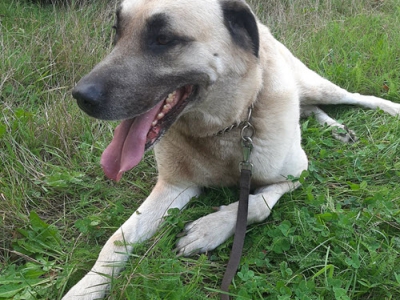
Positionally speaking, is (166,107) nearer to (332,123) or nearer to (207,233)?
(207,233)

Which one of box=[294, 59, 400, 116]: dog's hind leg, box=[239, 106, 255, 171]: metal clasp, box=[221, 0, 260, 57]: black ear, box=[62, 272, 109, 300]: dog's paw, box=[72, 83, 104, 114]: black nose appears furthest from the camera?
box=[294, 59, 400, 116]: dog's hind leg

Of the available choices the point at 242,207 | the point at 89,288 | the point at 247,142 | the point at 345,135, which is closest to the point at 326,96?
the point at 345,135

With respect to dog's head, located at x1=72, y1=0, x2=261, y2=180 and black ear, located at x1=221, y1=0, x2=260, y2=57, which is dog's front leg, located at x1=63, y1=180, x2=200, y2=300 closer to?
dog's head, located at x1=72, y1=0, x2=261, y2=180

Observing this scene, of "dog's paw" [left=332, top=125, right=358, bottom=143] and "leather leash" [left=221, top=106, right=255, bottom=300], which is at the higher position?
"leather leash" [left=221, top=106, right=255, bottom=300]

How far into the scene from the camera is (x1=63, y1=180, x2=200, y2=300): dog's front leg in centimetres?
180

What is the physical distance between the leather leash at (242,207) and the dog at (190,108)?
0.18 ft

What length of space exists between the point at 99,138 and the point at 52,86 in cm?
82

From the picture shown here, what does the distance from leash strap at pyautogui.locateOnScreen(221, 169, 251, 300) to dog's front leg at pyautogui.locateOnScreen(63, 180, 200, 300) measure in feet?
1.38

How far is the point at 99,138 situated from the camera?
291 centimetres

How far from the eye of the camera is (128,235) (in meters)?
2.09

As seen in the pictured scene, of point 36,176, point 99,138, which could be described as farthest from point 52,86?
point 36,176

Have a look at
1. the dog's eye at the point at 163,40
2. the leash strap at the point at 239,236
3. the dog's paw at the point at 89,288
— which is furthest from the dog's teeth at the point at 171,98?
the dog's paw at the point at 89,288

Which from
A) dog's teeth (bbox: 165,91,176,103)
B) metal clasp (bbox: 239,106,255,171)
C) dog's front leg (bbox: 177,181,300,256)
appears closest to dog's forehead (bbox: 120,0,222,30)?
dog's teeth (bbox: 165,91,176,103)

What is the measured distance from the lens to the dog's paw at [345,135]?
114 inches
